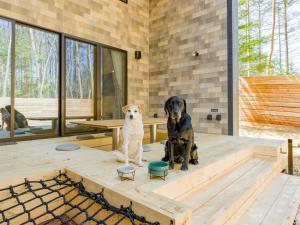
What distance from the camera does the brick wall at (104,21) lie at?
10.9ft

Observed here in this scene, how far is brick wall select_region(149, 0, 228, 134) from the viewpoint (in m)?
4.14

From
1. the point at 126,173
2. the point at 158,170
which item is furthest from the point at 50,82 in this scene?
the point at 158,170

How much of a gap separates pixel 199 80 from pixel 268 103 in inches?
75.8

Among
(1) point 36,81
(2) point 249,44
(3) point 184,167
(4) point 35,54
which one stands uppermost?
(2) point 249,44

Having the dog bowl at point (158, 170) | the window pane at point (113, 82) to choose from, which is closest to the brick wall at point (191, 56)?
the window pane at point (113, 82)

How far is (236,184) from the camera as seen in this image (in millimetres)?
1836

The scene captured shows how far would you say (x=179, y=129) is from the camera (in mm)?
1644

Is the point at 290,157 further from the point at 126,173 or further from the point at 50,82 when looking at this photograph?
the point at 50,82

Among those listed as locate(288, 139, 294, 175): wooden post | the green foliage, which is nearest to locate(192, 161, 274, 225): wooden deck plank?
locate(288, 139, 294, 175): wooden post

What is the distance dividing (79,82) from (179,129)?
297cm

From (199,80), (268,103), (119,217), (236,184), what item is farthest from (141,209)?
(268,103)

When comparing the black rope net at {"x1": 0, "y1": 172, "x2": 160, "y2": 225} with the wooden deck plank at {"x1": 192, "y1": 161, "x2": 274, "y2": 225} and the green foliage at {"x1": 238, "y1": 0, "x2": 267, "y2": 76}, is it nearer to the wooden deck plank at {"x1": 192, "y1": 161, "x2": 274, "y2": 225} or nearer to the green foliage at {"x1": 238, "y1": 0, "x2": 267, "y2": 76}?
the wooden deck plank at {"x1": 192, "y1": 161, "x2": 274, "y2": 225}

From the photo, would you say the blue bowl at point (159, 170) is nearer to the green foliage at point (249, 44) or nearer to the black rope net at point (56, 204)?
the black rope net at point (56, 204)

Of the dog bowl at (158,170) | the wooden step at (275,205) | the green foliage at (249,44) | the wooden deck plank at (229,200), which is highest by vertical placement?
the green foliage at (249,44)
